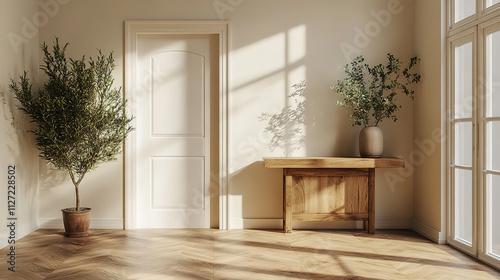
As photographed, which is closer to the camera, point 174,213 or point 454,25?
point 454,25

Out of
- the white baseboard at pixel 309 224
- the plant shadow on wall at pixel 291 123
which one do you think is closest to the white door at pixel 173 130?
the white baseboard at pixel 309 224

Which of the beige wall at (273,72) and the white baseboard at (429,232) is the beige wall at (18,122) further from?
the white baseboard at (429,232)

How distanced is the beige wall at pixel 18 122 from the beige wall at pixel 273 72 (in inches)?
16.1

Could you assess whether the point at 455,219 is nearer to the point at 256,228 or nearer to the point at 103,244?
the point at 256,228

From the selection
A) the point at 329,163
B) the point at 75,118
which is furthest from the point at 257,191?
the point at 75,118

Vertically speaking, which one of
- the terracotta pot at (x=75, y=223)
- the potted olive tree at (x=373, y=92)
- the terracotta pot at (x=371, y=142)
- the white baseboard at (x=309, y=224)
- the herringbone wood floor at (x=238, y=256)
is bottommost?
the herringbone wood floor at (x=238, y=256)

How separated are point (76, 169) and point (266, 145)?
2.03 meters

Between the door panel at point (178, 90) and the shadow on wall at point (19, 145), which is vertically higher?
the door panel at point (178, 90)

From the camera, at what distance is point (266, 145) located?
199 inches

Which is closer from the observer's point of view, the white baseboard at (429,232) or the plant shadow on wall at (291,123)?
the white baseboard at (429,232)

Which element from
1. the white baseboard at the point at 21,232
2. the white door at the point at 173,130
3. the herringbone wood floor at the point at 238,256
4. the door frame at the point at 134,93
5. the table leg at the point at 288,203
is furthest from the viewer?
the white door at the point at 173,130

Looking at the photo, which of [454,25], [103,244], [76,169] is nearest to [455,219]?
[454,25]

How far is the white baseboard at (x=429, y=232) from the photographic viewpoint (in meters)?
4.35

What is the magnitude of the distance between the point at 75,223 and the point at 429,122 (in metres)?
3.77
